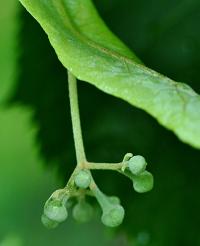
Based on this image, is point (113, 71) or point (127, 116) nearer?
point (113, 71)

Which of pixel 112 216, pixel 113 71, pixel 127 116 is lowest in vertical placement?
pixel 127 116

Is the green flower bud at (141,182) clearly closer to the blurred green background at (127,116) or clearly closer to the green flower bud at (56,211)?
the green flower bud at (56,211)

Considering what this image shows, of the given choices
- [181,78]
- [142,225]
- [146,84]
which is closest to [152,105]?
[146,84]

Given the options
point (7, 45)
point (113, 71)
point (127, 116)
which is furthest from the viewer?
point (7, 45)

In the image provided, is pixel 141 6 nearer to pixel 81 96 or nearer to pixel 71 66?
pixel 81 96

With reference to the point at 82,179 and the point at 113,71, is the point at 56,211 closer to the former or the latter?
the point at 82,179

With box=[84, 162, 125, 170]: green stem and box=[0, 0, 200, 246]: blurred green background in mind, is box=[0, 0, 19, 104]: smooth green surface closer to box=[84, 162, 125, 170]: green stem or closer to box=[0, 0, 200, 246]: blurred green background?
box=[0, 0, 200, 246]: blurred green background

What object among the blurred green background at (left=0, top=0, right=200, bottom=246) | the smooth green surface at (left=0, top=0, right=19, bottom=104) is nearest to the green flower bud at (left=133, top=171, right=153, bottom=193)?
the blurred green background at (left=0, top=0, right=200, bottom=246)

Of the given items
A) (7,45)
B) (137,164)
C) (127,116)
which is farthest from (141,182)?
(7,45)
